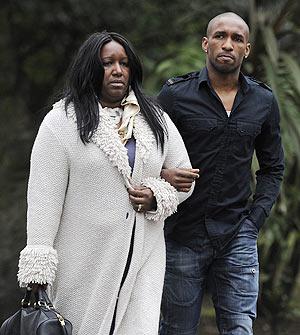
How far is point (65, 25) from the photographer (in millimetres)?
10508

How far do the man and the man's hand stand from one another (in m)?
0.30

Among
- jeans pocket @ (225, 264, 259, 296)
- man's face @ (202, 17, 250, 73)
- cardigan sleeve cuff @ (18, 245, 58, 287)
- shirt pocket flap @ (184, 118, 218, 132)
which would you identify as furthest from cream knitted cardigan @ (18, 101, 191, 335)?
man's face @ (202, 17, 250, 73)

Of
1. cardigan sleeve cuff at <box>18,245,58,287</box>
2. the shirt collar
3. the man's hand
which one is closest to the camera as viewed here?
cardigan sleeve cuff at <box>18,245,58,287</box>

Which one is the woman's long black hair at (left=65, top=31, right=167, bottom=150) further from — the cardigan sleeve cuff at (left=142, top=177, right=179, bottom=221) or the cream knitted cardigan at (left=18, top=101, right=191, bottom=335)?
the cardigan sleeve cuff at (left=142, top=177, right=179, bottom=221)

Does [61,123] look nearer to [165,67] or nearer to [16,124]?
[165,67]

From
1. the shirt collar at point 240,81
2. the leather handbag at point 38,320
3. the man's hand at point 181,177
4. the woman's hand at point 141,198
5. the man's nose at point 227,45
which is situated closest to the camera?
the leather handbag at point 38,320

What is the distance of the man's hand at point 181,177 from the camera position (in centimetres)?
500

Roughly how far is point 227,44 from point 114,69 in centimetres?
68

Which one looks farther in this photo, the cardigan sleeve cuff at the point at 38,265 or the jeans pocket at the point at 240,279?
the jeans pocket at the point at 240,279

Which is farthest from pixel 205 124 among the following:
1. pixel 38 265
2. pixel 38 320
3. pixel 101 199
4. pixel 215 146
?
pixel 38 320

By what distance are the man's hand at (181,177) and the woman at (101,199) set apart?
0.05 metres

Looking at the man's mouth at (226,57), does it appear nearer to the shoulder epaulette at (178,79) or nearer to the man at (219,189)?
the man at (219,189)

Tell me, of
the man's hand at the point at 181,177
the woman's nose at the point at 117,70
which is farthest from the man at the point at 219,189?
the woman's nose at the point at 117,70

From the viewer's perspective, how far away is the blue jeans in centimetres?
536
